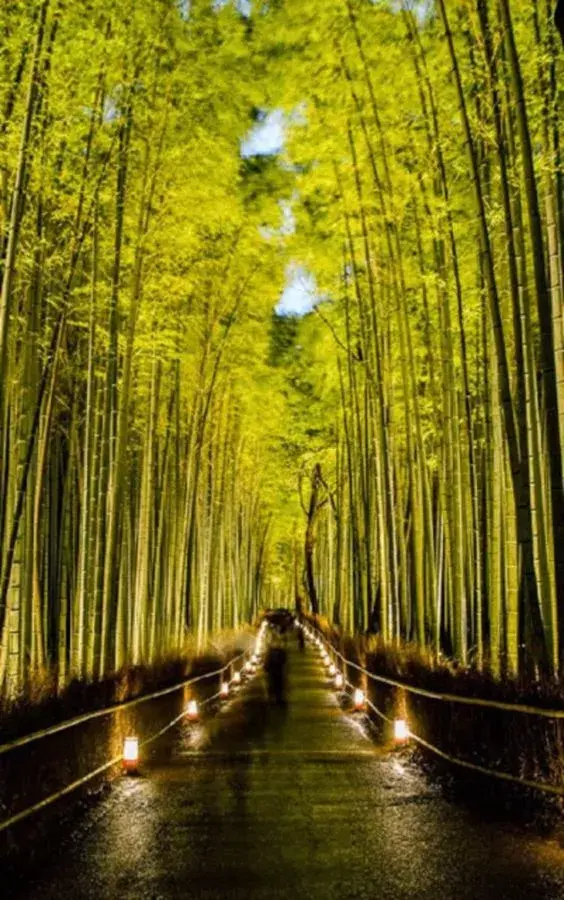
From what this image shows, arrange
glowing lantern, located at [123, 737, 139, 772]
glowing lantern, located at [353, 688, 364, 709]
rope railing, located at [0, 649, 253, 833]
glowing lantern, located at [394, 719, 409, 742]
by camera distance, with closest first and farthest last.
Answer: rope railing, located at [0, 649, 253, 833] < glowing lantern, located at [123, 737, 139, 772] < glowing lantern, located at [394, 719, 409, 742] < glowing lantern, located at [353, 688, 364, 709]

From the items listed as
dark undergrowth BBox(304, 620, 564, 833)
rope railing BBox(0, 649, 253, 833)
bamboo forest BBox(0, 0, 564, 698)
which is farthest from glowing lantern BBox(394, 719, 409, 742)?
rope railing BBox(0, 649, 253, 833)

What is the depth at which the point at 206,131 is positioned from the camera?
8.04 meters

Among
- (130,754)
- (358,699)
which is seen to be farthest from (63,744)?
(358,699)

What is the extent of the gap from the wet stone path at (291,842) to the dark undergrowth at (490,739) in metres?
0.14

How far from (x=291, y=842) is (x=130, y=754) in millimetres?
2217

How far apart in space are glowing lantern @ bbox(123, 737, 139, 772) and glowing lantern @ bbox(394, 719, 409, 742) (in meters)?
2.09

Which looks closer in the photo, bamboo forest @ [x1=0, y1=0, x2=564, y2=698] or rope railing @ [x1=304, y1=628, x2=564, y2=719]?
rope railing @ [x1=304, y1=628, x2=564, y2=719]

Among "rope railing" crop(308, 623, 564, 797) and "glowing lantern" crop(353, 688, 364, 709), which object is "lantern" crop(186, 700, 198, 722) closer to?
"glowing lantern" crop(353, 688, 364, 709)

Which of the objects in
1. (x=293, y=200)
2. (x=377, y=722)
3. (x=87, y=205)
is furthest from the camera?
(x=293, y=200)

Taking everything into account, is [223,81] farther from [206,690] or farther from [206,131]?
[206,690]

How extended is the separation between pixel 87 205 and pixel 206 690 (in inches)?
253

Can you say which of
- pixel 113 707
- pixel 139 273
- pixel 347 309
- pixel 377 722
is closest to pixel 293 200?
pixel 347 309

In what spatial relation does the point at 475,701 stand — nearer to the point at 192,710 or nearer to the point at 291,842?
the point at 291,842

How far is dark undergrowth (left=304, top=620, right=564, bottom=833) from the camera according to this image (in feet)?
13.5
